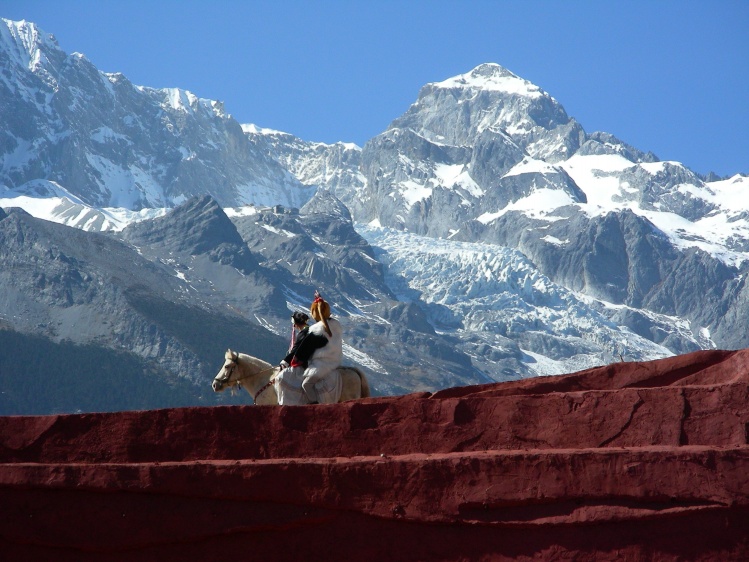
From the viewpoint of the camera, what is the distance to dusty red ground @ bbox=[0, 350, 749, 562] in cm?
1138

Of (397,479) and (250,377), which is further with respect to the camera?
(250,377)

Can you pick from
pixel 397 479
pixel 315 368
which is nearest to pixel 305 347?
pixel 315 368

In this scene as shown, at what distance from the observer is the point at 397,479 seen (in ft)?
39.6

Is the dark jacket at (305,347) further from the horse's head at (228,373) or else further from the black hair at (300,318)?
the horse's head at (228,373)

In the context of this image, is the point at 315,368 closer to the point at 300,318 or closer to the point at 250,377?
the point at 300,318

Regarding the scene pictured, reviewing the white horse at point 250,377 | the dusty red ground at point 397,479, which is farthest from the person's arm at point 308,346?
the dusty red ground at point 397,479

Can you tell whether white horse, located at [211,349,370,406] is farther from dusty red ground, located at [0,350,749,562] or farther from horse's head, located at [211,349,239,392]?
dusty red ground, located at [0,350,749,562]

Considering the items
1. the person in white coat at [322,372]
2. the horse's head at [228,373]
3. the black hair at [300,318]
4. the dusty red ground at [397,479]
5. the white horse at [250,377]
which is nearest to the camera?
the dusty red ground at [397,479]

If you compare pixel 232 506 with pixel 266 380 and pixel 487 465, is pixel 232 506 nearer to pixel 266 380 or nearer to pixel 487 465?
pixel 487 465

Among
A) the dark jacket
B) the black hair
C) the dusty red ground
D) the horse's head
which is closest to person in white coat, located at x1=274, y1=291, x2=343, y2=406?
the dark jacket

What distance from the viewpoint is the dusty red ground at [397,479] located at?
Result: 37.3 feet

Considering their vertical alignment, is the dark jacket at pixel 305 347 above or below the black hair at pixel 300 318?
below

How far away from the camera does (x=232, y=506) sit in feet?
40.3

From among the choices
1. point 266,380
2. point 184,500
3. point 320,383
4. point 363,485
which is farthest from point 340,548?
point 266,380
